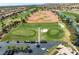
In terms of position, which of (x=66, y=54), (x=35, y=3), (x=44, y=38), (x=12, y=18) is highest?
(x=35, y=3)

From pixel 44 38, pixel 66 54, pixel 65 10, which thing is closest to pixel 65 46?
pixel 66 54

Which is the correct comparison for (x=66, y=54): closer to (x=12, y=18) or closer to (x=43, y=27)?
(x=43, y=27)

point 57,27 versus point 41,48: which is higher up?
point 57,27

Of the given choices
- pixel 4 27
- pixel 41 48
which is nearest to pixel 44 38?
pixel 41 48

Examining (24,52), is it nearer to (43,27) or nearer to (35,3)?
(43,27)
